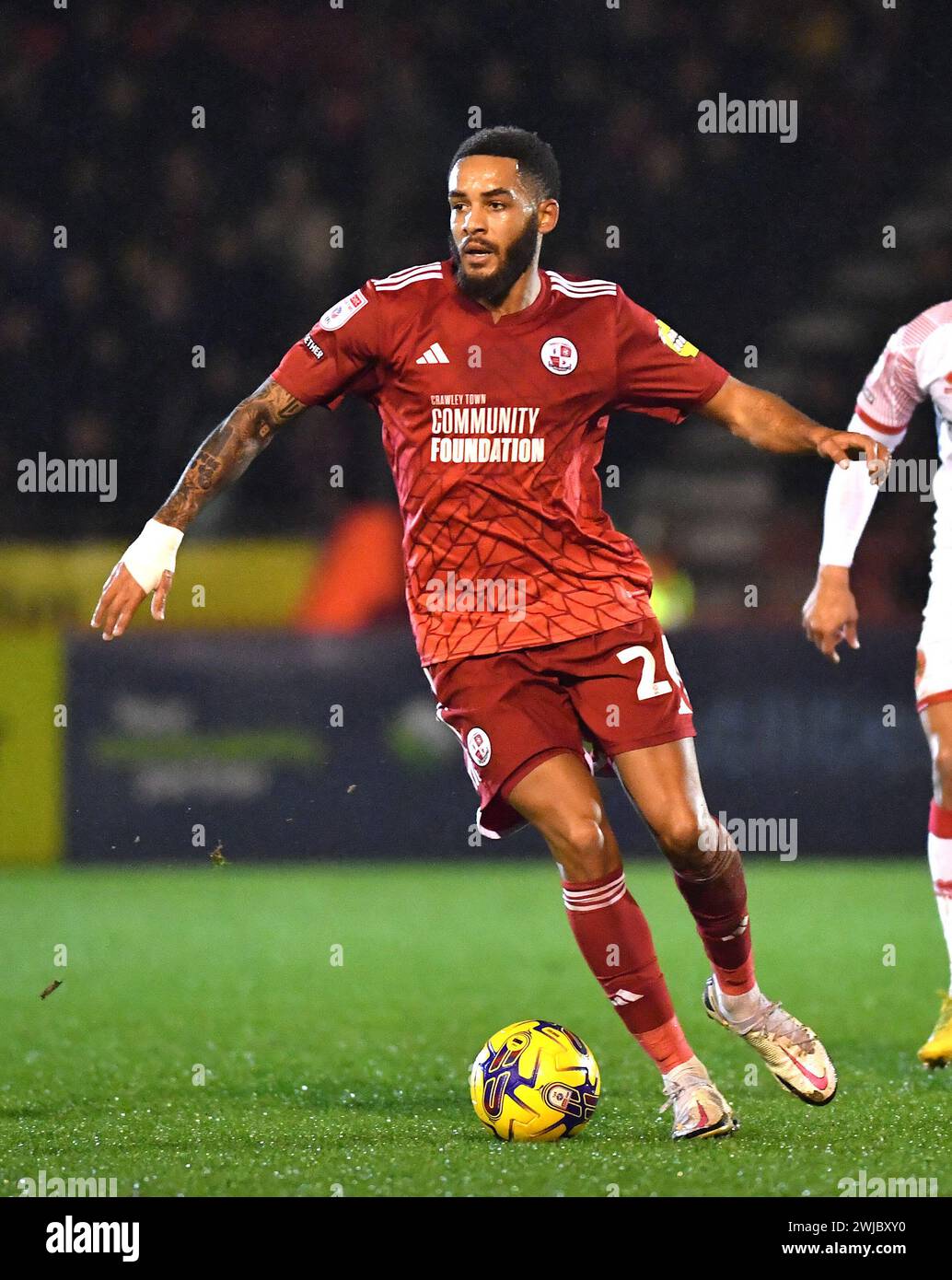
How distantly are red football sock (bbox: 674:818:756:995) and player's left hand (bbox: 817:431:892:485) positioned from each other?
90cm

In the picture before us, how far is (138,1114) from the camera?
477 centimetres

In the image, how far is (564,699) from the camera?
4672 mm

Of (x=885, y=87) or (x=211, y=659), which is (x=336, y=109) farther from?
(x=211, y=659)

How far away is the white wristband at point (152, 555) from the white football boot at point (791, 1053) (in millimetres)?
1759

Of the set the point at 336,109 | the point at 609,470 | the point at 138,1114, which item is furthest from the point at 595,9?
the point at 138,1114

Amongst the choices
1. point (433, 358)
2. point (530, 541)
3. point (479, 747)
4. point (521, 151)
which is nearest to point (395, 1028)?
point (479, 747)

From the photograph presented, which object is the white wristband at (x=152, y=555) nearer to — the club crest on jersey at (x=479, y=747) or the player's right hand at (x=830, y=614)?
the club crest on jersey at (x=479, y=747)

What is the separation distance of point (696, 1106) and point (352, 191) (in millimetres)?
A: 10757

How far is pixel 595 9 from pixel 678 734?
11187 millimetres

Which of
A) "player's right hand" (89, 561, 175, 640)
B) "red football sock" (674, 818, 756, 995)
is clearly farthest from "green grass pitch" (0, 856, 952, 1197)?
"player's right hand" (89, 561, 175, 640)

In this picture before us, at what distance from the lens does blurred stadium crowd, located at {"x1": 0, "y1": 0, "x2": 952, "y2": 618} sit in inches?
509

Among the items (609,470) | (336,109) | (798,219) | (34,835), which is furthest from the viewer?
(336,109)

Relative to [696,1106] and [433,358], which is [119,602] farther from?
[696,1106]

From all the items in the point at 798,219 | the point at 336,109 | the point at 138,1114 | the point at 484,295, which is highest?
the point at 336,109
